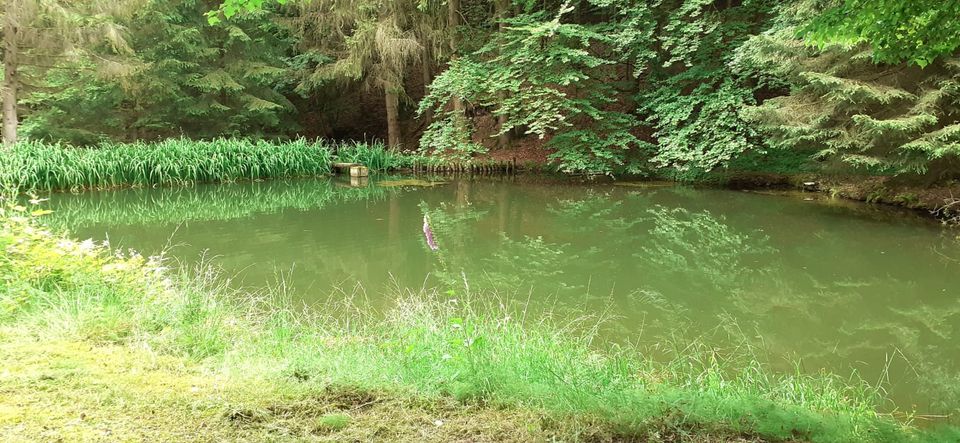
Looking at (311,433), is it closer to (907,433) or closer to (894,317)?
(907,433)

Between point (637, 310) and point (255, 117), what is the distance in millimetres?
16079

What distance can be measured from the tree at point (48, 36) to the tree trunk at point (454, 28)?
851 centimetres

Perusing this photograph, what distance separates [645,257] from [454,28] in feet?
39.9

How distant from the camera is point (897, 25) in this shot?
4277 millimetres

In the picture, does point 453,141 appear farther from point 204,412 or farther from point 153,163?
point 204,412

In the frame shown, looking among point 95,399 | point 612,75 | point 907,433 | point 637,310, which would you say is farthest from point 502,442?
point 612,75

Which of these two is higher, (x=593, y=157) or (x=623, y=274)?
(x=593, y=157)

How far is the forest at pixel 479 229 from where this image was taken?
2.41m

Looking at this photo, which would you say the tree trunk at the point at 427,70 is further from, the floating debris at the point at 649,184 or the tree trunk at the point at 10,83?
the tree trunk at the point at 10,83

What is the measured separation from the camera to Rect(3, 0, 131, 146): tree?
1331 centimetres

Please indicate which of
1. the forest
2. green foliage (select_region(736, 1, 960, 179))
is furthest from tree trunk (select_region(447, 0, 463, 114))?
green foliage (select_region(736, 1, 960, 179))

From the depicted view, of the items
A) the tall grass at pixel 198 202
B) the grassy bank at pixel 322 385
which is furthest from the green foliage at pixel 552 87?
the grassy bank at pixel 322 385

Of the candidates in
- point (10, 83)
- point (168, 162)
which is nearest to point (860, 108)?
point (168, 162)

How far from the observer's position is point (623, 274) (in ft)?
21.5
